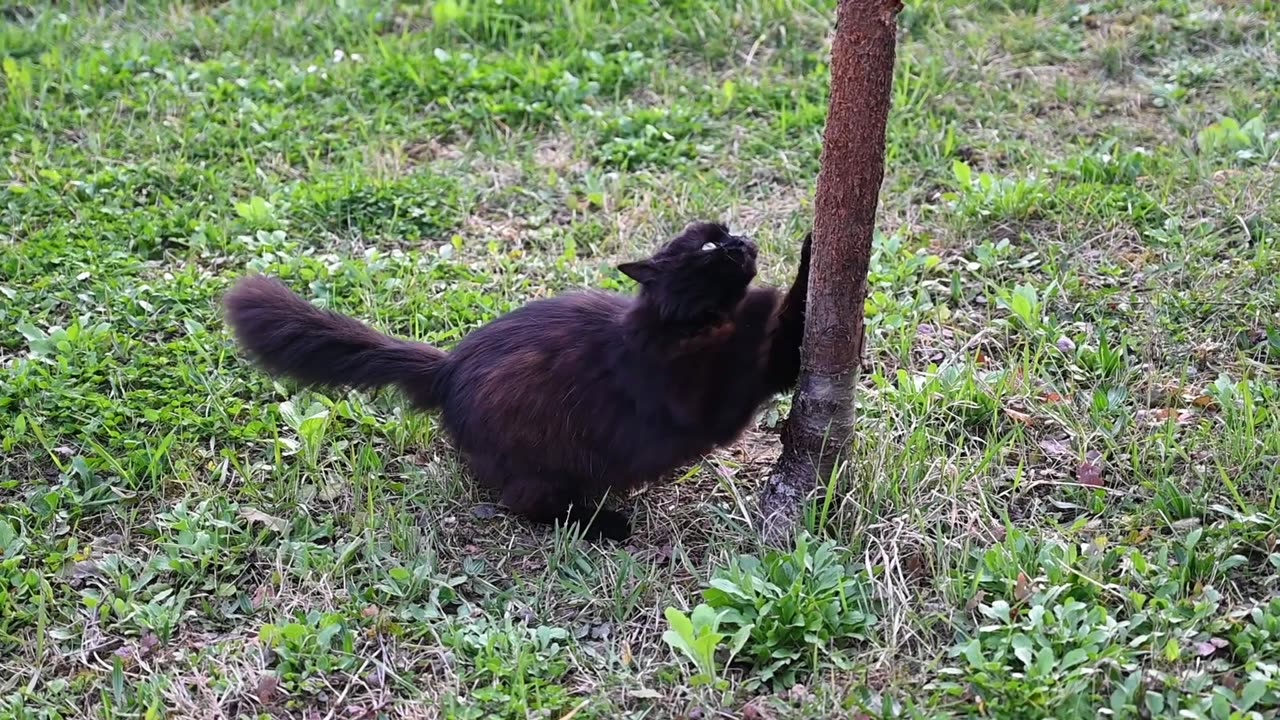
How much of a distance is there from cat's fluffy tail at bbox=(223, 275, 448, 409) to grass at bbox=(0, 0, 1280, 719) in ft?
0.94

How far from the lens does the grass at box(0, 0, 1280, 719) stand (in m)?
3.20

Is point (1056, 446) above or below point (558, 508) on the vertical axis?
above

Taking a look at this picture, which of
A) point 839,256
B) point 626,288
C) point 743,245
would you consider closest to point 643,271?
point 743,245

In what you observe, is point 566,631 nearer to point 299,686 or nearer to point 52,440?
point 299,686

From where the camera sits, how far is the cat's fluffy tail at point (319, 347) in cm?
384

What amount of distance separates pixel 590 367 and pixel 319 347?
0.85 m

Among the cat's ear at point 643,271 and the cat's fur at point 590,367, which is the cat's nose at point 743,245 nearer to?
the cat's fur at point 590,367

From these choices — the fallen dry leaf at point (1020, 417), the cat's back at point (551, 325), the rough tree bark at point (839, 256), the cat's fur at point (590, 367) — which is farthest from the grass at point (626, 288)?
the cat's back at point (551, 325)

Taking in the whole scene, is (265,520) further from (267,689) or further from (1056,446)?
(1056,446)

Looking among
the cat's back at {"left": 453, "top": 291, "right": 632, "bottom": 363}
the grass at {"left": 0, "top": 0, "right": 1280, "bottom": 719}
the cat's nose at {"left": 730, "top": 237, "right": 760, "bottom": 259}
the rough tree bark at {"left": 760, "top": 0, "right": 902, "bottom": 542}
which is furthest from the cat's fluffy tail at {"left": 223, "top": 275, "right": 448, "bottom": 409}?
the rough tree bark at {"left": 760, "top": 0, "right": 902, "bottom": 542}

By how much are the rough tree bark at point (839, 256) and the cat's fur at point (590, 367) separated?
0.20 m

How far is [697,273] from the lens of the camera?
11.8 feet

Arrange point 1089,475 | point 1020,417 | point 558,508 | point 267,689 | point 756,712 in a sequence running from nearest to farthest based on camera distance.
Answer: point 756,712 → point 267,689 → point 1089,475 → point 558,508 → point 1020,417

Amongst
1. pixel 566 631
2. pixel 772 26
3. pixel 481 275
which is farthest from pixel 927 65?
pixel 566 631
